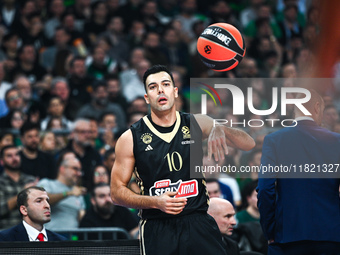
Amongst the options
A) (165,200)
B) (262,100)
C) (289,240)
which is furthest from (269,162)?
(262,100)

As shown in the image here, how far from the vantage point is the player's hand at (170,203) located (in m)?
4.87

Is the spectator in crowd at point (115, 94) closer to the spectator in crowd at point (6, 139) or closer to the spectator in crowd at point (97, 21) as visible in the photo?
the spectator in crowd at point (97, 21)

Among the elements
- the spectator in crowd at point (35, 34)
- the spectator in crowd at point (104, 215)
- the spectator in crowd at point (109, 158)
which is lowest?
the spectator in crowd at point (104, 215)

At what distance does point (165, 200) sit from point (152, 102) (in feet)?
3.16

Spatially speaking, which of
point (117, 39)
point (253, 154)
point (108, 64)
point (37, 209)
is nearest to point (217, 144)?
point (37, 209)

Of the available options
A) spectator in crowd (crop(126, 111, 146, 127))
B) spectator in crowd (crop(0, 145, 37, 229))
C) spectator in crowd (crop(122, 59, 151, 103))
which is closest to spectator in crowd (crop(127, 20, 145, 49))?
spectator in crowd (crop(122, 59, 151, 103))

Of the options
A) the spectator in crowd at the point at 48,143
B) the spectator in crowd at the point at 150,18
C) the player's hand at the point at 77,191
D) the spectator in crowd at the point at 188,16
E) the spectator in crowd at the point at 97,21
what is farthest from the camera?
the spectator in crowd at the point at 188,16

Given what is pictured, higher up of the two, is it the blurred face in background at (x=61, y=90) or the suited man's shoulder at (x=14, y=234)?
→ the blurred face in background at (x=61, y=90)

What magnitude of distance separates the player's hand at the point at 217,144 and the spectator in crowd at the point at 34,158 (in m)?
4.11

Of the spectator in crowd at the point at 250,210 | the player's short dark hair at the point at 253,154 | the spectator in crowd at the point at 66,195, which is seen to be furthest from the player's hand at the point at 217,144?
the player's short dark hair at the point at 253,154

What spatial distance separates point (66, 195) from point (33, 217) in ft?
5.83

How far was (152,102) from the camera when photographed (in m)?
5.38

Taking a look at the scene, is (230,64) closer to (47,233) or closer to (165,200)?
(165,200)

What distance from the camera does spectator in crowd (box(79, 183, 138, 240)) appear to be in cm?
810
